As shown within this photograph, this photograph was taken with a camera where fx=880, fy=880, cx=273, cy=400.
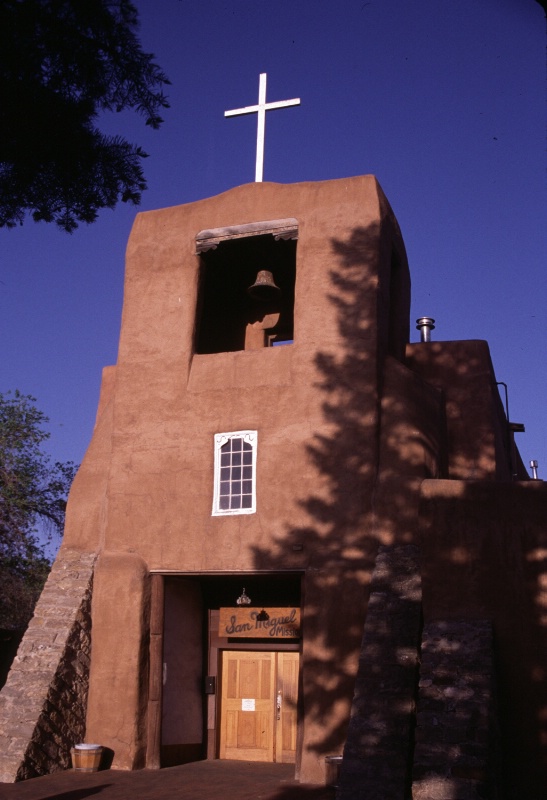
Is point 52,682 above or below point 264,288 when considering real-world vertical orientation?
below

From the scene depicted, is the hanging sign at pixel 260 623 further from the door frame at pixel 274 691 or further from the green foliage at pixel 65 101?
the green foliage at pixel 65 101

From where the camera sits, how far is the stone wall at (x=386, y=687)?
33.0 feet

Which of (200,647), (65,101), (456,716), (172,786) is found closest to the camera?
(65,101)

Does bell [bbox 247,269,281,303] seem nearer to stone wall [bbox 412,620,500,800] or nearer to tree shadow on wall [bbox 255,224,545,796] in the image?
tree shadow on wall [bbox 255,224,545,796]

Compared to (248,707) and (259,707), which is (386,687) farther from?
(248,707)

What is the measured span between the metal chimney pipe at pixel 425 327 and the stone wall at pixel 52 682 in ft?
27.1

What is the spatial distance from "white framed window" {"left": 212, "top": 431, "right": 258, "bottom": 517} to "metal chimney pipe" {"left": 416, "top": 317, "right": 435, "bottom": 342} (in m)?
5.43

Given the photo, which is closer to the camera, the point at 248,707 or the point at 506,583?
the point at 506,583

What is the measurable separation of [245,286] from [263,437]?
518cm

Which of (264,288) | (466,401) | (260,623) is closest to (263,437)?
(264,288)

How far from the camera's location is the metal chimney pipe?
18672 mm

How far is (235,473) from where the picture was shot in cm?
1501

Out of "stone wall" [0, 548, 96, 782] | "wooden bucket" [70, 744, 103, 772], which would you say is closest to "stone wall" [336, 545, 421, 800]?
"wooden bucket" [70, 744, 103, 772]

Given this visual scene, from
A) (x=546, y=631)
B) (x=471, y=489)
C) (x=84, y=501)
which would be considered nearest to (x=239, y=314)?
(x=84, y=501)
